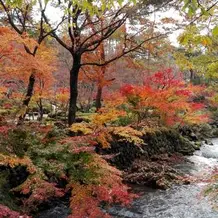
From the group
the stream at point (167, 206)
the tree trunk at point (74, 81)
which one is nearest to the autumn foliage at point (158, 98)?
the tree trunk at point (74, 81)

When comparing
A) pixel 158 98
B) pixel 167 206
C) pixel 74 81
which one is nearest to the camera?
pixel 167 206

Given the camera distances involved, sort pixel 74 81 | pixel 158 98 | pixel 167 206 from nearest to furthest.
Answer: pixel 167 206 < pixel 74 81 < pixel 158 98

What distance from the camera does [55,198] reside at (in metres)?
8.20

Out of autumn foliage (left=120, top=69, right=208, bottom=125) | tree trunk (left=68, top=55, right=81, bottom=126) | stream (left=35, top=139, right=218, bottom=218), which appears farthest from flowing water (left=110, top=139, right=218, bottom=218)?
autumn foliage (left=120, top=69, right=208, bottom=125)

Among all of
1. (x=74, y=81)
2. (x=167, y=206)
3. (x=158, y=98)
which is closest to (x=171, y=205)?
(x=167, y=206)

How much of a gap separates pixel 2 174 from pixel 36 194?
1534mm

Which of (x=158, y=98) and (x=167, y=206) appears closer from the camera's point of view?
(x=167, y=206)

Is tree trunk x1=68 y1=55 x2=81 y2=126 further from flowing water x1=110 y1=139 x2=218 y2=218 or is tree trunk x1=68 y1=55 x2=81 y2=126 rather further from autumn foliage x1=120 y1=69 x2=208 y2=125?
flowing water x1=110 y1=139 x2=218 y2=218

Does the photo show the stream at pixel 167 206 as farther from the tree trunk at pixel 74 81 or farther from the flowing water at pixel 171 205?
the tree trunk at pixel 74 81

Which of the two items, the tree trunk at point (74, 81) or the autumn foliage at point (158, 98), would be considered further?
the autumn foliage at point (158, 98)

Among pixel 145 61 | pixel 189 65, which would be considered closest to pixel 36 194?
pixel 189 65

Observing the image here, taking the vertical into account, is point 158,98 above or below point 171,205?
above

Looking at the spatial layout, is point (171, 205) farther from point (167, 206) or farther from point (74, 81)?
point (74, 81)

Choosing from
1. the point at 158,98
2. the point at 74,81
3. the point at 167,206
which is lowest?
A: the point at 167,206
